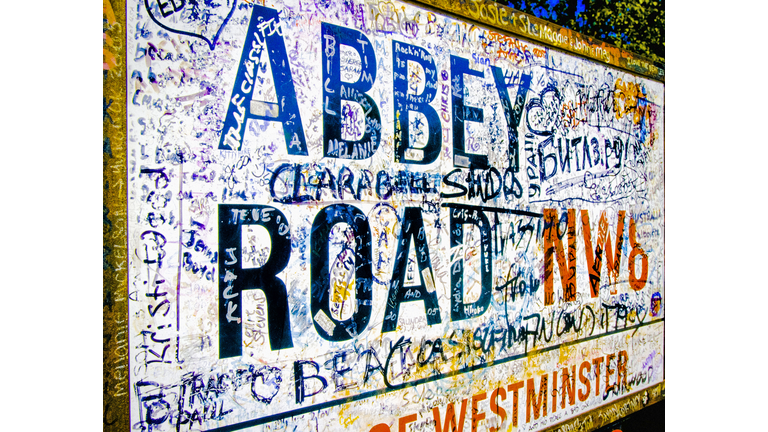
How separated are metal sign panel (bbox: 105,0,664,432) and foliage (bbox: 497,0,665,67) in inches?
11.2

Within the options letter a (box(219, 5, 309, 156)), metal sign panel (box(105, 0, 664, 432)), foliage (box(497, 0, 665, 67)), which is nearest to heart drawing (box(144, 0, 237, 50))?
metal sign panel (box(105, 0, 664, 432))

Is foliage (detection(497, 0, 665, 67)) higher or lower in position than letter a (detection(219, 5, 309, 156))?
higher

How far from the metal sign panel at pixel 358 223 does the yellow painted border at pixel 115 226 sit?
15mm

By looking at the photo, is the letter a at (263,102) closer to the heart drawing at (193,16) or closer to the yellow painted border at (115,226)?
the heart drawing at (193,16)

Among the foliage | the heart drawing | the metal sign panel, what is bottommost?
the metal sign panel

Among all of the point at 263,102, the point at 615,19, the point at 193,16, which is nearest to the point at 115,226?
the point at 263,102

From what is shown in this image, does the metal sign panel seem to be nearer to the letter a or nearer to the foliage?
the letter a

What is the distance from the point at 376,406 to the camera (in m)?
2.19

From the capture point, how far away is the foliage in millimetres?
2934

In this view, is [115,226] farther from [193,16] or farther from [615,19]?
[615,19]

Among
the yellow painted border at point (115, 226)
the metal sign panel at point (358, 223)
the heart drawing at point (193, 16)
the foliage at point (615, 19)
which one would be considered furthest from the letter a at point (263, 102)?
the foliage at point (615, 19)

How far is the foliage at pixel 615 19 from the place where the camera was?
293 cm

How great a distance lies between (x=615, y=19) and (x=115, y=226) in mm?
3666

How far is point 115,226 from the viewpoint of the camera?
5.24 ft
